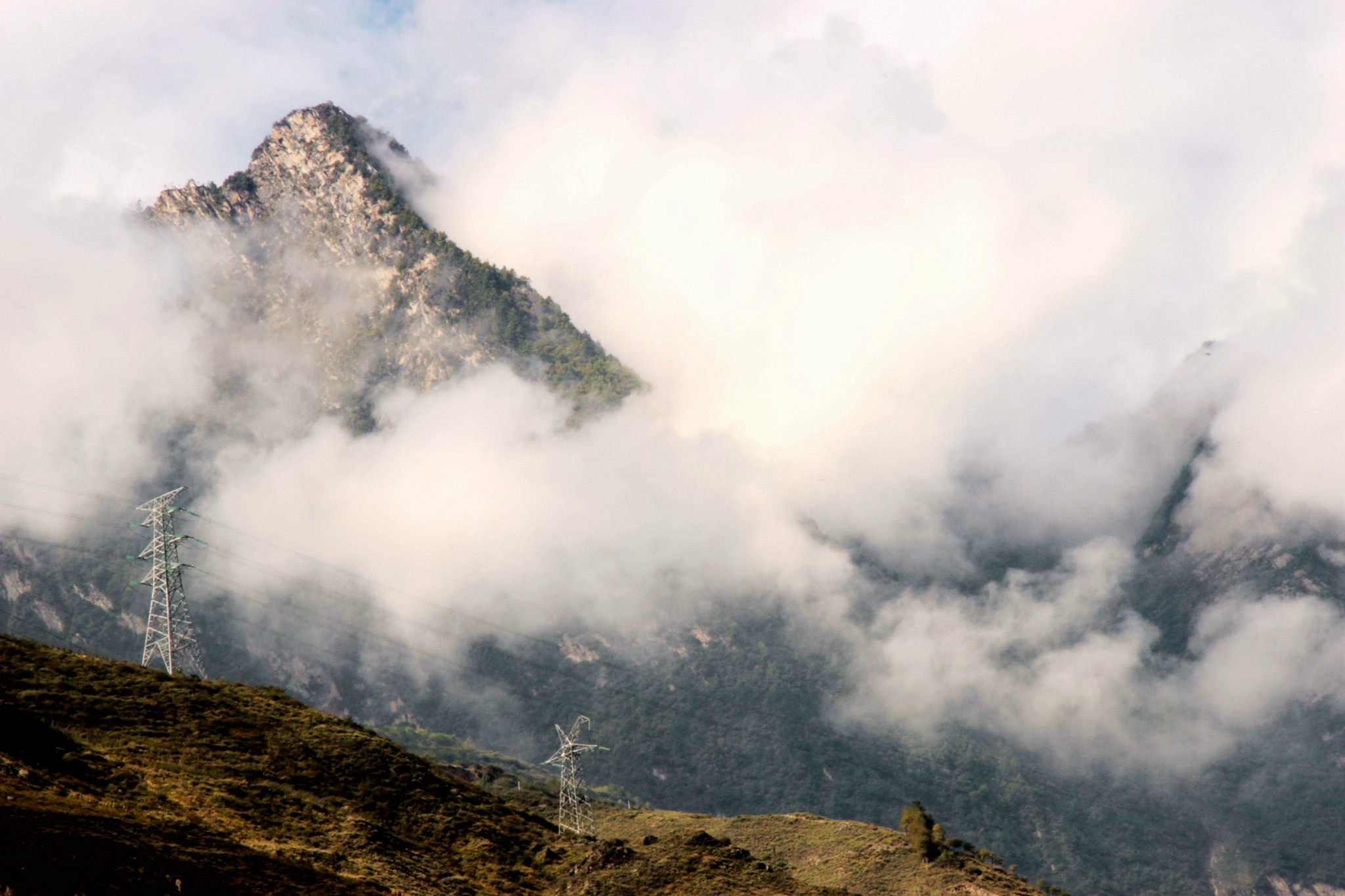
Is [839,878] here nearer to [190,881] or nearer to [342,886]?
[342,886]

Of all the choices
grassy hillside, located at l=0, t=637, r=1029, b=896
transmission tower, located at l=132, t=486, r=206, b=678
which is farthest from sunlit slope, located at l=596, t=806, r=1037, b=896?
transmission tower, located at l=132, t=486, r=206, b=678

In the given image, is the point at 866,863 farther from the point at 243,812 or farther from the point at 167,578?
the point at 167,578

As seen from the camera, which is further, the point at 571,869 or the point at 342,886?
the point at 571,869

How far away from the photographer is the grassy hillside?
2520 inches

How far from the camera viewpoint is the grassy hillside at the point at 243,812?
64000 millimetres

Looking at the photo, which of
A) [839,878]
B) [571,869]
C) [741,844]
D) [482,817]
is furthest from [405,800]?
[741,844]

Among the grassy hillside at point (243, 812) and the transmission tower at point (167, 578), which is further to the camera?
the transmission tower at point (167, 578)

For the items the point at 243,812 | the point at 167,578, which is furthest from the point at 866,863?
the point at 167,578

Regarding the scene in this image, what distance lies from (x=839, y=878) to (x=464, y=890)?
3568 inches

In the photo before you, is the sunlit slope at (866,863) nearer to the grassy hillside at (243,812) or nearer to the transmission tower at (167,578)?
the grassy hillside at (243,812)

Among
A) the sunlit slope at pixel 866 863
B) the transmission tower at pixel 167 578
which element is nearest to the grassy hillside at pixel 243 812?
the transmission tower at pixel 167 578

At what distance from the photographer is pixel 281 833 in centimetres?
8562

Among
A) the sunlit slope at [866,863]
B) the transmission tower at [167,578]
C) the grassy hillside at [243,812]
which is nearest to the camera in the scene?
the grassy hillside at [243,812]

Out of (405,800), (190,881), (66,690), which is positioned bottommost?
(190,881)
